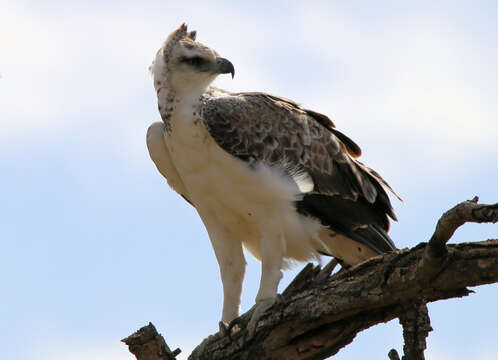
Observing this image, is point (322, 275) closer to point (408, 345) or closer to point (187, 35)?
point (408, 345)

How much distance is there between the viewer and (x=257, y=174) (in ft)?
29.2

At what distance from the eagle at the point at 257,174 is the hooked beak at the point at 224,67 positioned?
0.03ft

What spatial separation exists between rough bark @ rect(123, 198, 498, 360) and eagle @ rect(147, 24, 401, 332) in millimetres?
461

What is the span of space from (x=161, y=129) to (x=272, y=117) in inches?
46.0

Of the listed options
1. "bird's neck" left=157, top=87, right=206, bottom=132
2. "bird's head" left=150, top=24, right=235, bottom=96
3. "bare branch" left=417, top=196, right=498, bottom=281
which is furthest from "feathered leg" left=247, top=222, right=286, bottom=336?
"bare branch" left=417, top=196, right=498, bottom=281

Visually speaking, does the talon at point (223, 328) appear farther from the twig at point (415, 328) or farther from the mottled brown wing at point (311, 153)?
the twig at point (415, 328)

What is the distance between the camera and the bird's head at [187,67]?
9289mm

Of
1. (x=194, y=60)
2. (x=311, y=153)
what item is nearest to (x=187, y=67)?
(x=194, y=60)

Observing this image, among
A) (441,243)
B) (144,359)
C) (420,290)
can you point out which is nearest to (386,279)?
(420,290)

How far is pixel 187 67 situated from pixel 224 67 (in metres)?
0.39

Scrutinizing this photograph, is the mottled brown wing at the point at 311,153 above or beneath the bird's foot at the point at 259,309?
above

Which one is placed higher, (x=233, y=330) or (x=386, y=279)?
(x=233, y=330)

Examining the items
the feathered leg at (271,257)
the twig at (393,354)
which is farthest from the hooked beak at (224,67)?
the twig at (393,354)

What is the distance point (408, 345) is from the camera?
23.6 ft
